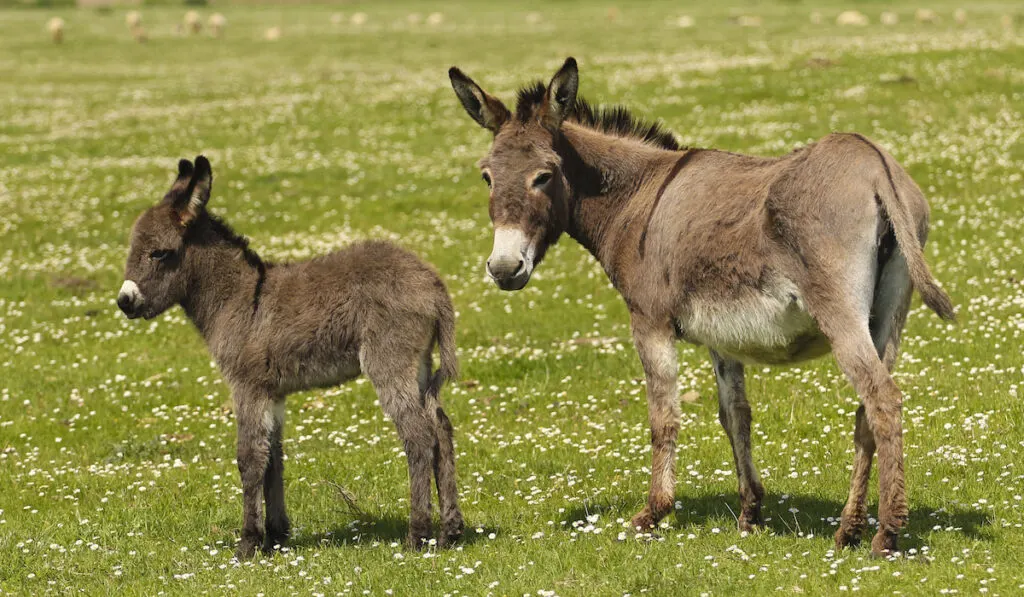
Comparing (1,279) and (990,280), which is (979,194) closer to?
(990,280)

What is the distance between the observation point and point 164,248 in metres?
10.2

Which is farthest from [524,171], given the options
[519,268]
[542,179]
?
[519,268]

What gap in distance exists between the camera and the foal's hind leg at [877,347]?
7996 millimetres

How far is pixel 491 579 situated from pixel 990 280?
438 inches

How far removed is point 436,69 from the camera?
4931 centimetres

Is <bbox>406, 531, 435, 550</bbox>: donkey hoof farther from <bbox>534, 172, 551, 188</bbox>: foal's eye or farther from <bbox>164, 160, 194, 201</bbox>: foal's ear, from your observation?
<bbox>164, 160, 194, 201</bbox>: foal's ear

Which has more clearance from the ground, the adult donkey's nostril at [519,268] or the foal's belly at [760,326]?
the adult donkey's nostril at [519,268]

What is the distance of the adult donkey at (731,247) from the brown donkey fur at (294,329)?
1243 millimetres

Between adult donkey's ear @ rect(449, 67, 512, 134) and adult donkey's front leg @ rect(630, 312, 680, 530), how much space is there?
2.04m

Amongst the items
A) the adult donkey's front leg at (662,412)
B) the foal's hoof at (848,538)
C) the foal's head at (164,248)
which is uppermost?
the foal's head at (164,248)

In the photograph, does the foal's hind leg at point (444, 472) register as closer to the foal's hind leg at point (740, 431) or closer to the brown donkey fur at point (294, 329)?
the brown donkey fur at point (294, 329)

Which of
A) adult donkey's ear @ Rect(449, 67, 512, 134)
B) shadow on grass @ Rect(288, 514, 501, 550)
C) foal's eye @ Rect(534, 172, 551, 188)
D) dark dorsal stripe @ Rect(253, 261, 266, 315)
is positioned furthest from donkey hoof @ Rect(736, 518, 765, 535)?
dark dorsal stripe @ Rect(253, 261, 266, 315)

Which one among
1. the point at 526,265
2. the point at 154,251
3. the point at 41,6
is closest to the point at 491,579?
the point at 526,265

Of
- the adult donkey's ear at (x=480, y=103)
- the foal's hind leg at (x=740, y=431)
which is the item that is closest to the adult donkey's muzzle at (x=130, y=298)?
the adult donkey's ear at (x=480, y=103)
